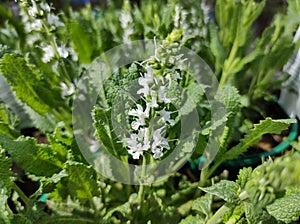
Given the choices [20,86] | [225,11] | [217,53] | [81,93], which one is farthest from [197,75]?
[20,86]

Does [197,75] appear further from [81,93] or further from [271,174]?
[271,174]

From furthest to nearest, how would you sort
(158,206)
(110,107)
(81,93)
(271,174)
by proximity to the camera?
(81,93)
(158,206)
(110,107)
(271,174)

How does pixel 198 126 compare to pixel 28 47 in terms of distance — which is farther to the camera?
pixel 28 47

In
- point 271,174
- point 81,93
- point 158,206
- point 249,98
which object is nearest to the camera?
point 271,174

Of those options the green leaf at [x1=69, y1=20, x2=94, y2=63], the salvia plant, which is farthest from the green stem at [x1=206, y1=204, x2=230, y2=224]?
the green leaf at [x1=69, y1=20, x2=94, y2=63]

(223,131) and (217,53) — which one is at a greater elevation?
(217,53)

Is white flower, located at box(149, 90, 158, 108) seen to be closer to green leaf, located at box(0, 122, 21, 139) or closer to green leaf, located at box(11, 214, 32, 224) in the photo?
green leaf, located at box(11, 214, 32, 224)

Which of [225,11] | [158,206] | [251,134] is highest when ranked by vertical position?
[225,11]
